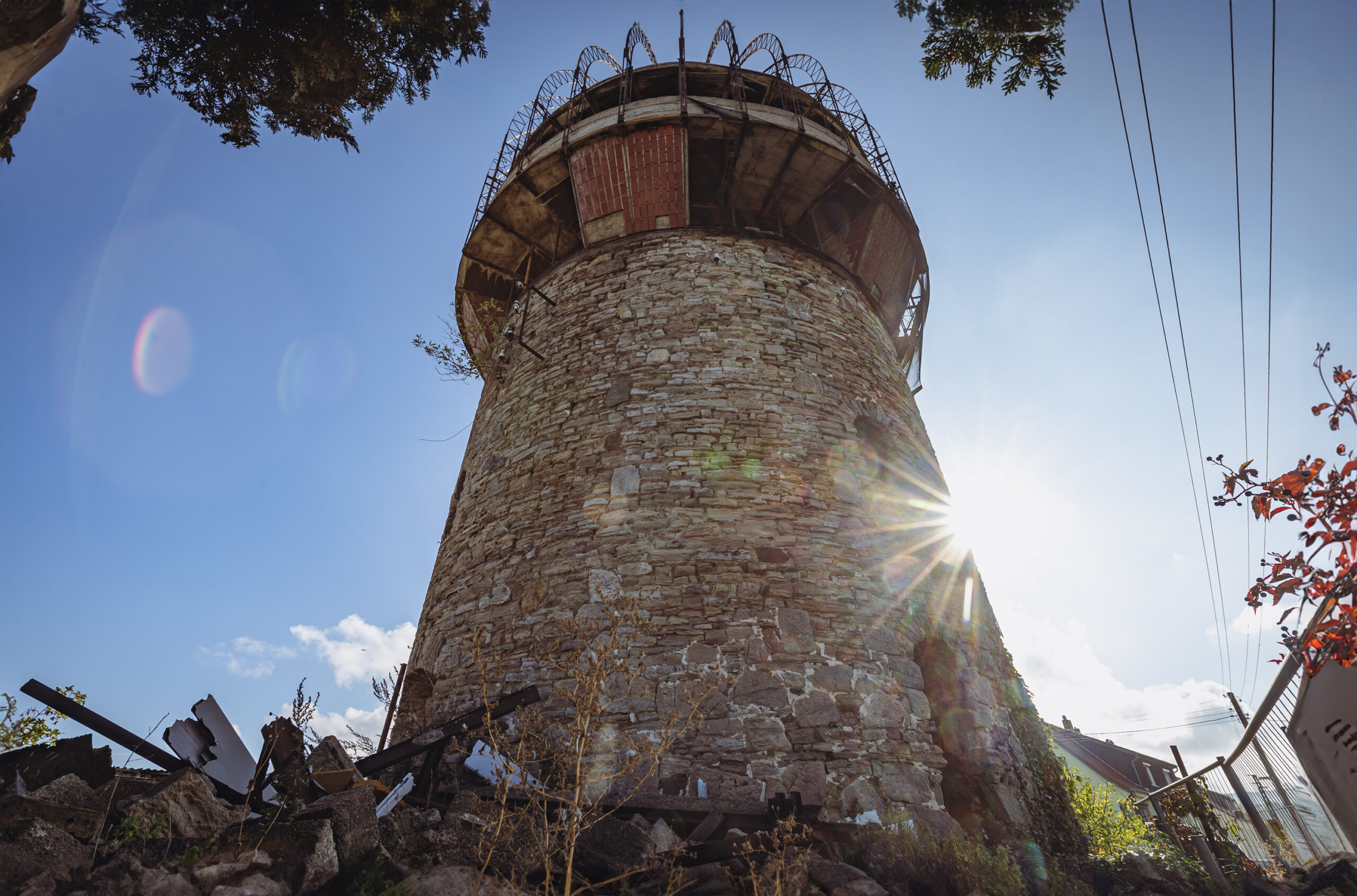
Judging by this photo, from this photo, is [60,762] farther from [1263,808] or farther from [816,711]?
[1263,808]

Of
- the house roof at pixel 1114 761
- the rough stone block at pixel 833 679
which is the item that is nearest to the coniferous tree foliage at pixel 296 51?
the rough stone block at pixel 833 679

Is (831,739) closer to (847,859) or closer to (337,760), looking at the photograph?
(847,859)

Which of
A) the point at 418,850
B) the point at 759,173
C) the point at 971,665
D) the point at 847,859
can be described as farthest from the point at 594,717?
the point at 759,173

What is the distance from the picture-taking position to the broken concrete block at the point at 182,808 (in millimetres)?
2418

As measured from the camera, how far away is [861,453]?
5.62 meters

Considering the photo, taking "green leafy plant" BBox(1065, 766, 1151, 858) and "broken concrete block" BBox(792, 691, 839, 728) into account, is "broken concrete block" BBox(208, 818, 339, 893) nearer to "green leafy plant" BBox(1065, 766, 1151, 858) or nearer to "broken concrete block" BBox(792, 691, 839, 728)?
"broken concrete block" BBox(792, 691, 839, 728)

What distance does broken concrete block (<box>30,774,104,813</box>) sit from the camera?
2377 millimetres

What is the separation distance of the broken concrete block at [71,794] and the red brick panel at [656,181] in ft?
20.3

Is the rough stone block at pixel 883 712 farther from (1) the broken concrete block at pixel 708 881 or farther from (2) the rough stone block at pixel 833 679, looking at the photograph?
(1) the broken concrete block at pixel 708 881

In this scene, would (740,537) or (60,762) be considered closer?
(60,762)

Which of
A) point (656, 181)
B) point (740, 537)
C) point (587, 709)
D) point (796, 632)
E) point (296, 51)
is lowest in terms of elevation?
point (587, 709)

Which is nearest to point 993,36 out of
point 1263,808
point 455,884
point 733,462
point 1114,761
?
point 733,462

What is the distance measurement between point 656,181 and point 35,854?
22.4ft

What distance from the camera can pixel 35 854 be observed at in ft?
6.78
